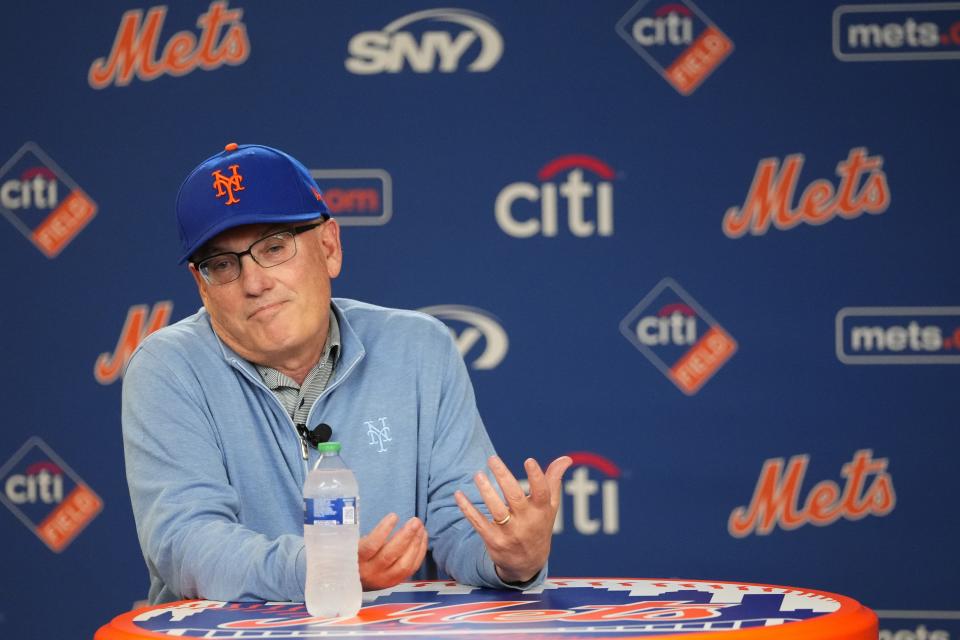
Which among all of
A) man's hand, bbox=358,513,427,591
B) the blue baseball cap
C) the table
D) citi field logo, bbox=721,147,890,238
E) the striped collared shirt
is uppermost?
citi field logo, bbox=721,147,890,238

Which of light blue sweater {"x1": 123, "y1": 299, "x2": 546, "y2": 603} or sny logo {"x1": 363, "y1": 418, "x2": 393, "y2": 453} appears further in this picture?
sny logo {"x1": 363, "y1": 418, "x2": 393, "y2": 453}

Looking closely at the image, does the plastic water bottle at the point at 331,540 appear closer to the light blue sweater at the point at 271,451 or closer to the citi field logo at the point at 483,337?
the light blue sweater at the point at 271,451

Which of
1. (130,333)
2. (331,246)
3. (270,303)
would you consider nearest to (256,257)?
(270,303)

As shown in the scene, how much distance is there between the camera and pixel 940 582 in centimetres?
383

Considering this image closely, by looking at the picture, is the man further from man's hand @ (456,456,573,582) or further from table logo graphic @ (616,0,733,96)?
table logo graphic @ (616,0,733,96)

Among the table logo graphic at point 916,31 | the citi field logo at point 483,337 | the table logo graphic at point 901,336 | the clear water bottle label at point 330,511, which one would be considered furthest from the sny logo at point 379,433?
the table logo graphic at point 916,31

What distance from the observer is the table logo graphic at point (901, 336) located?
3842mm

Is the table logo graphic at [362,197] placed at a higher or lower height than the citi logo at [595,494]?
higher

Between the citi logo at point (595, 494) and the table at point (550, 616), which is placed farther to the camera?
the citi logo at point (595, 494)

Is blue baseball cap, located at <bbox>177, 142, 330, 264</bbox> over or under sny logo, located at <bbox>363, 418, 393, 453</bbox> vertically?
over

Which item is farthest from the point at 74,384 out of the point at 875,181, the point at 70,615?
the point at 875,181

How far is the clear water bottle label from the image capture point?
1809mm

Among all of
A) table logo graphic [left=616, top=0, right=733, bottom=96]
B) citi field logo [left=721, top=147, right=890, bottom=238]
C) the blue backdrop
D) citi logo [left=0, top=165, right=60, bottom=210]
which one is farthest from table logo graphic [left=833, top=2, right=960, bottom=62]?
citi logo [left=0, top=165, right=60, bottom=210]

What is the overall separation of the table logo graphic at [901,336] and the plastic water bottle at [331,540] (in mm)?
2306
